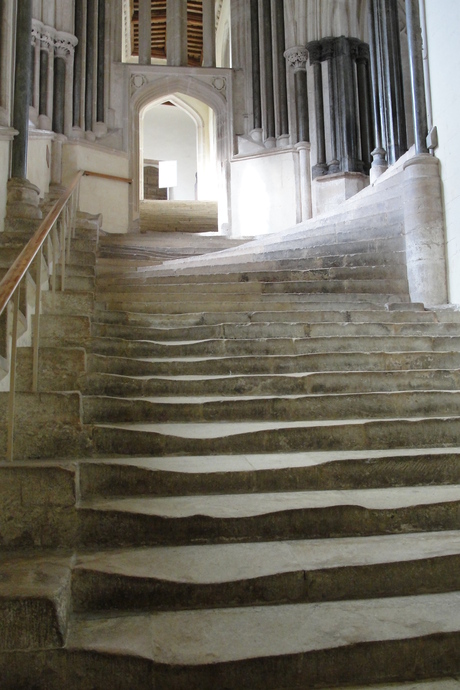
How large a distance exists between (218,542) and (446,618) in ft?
2.84

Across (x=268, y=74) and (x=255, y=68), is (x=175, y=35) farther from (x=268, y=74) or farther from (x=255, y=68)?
(x=268, y=74)

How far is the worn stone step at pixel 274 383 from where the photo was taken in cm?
346

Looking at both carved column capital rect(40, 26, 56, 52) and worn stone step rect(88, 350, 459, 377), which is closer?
worn stone step rect(88, 350, 459, 377)

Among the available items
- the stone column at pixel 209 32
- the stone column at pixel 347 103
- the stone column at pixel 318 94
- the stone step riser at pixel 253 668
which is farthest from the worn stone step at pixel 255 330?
the stone column at pixel 209 32

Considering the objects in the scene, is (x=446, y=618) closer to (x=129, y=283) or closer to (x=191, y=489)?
(x=191, y=489)

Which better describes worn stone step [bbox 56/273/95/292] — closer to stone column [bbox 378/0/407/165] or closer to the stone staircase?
the stone staircase

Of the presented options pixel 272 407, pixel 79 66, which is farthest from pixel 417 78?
pixel 79 66

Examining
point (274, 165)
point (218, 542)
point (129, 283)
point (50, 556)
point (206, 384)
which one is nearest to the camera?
point (50, 556)

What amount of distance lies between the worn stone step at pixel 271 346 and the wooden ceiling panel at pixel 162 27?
1457 centimetres

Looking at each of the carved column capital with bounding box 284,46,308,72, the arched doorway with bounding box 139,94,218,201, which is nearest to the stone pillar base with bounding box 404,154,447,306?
the carved column capital with bounding box 284,46,308,72

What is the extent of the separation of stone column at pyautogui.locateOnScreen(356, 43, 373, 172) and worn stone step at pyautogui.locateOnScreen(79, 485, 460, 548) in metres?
8.95

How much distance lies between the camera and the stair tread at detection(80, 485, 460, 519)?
241 centimetres

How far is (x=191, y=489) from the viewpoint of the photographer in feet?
8.73

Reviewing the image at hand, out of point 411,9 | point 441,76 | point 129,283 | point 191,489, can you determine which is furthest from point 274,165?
point 191,489
